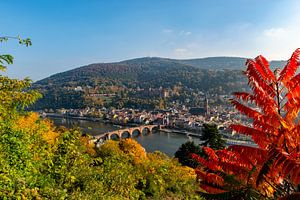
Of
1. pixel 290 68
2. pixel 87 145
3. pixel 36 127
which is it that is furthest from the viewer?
pixel 87 145

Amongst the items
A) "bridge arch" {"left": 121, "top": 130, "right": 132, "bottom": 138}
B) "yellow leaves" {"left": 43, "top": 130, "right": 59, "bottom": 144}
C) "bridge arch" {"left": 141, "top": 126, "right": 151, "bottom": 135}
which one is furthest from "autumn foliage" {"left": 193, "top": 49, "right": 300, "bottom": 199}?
"bridge arch" {"left": 141, "top": 126, "right": 151, "bottom": 135}

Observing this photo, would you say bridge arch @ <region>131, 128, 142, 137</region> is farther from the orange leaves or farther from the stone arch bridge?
the orange leaves

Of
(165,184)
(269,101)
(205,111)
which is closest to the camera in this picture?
(269,101)

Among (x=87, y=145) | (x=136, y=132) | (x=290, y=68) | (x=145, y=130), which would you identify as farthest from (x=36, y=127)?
(x=145, y=130)

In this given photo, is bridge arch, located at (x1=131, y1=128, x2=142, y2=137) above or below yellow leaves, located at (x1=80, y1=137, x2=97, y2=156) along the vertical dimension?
below

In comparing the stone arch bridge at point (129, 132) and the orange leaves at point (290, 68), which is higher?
the orange leaves at point (290, 68)

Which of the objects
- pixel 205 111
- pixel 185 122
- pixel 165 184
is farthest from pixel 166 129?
pixel 165 184

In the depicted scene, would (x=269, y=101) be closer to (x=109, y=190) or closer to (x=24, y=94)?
(x=24, y=94)

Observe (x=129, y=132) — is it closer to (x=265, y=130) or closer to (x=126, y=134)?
(x=126, y=134)

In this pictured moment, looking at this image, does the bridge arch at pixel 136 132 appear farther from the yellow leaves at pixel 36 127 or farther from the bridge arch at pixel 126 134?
the yellow leaves at pixel 36 127

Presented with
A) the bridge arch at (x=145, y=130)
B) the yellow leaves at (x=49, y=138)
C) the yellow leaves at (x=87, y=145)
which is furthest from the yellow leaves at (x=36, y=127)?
the bridge arch at (x=145, y=130)

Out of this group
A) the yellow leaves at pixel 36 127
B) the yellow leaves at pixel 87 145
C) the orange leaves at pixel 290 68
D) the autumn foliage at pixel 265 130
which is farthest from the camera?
the yellow leaves at pixel 87 145
